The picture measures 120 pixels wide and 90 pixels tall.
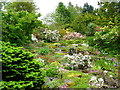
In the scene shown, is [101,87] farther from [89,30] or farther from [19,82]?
[89,30]

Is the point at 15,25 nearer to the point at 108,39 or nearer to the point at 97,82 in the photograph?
the point at 97,82

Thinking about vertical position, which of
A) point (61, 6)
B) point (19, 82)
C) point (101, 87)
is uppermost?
point (61, 6)

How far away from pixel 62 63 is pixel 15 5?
12.6m

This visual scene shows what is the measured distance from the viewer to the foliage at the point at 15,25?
8586 mm

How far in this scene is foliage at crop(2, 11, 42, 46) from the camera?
8.59 metres

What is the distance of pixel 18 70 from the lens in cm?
431

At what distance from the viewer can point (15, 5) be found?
18.2 m

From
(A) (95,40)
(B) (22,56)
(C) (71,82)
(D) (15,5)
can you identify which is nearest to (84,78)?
(C) (71,82)

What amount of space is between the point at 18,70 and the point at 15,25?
5.71 meters

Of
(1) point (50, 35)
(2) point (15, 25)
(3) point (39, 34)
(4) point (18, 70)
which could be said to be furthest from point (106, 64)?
(3) point (39, 34)

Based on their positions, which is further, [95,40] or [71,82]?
[71,82]

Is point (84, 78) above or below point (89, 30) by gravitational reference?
below

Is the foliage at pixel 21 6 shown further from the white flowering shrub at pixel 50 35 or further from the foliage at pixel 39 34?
the white flowering shrub at pixel 50 35

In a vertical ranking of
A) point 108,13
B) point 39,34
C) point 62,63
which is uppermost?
point 39,34
